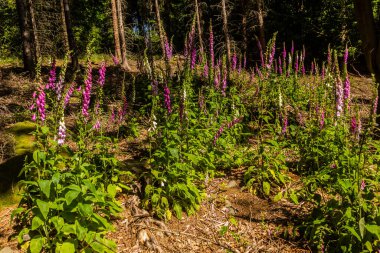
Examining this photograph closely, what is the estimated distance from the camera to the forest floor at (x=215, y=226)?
4.30 metres

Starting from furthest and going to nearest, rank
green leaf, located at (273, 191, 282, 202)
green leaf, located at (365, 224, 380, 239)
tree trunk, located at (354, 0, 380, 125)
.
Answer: tree trunk, located at (354, 0, 380, 125) → green leaf, located at (273, 191, 282, 202) → green leaf, located at (365, 224, 380, 239)

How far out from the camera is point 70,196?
10.4 ft

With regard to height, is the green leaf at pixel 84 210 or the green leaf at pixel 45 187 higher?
the green leaf at pixel 45 187

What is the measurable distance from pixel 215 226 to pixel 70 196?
2.45 metres

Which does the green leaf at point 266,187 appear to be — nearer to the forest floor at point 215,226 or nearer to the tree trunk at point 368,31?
the forest floor at point 215,226

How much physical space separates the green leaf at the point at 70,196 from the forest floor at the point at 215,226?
3.70 feet

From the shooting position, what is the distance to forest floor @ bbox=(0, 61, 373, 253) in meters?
4.30

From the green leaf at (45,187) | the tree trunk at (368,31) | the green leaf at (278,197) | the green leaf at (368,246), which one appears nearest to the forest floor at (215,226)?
the green leaf at (278,197)

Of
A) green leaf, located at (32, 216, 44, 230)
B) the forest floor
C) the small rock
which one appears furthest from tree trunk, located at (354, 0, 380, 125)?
the small rock

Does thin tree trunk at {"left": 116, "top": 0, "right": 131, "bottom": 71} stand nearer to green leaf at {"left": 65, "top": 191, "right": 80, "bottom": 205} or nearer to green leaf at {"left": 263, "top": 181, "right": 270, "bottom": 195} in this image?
green leaf at {"left": 263, "top": 181, "right": 270, "bottom": 195}

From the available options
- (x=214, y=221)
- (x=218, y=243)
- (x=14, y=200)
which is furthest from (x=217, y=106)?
(x=14, y=200)

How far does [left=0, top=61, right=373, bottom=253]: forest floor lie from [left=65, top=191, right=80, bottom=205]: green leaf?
113 cm

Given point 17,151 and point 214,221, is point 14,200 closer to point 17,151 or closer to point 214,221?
point 17,151

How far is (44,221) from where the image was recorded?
10.8ft
